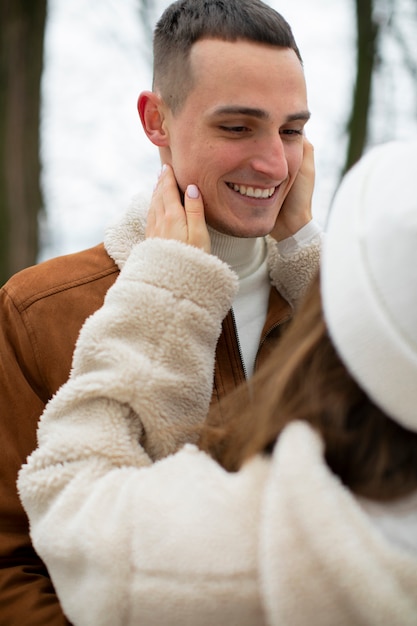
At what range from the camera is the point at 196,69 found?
2.15 metres

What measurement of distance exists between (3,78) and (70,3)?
2.40 meters

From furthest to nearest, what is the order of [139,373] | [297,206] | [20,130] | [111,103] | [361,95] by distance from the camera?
[111,103]
[361,95]
[20,130]
[297,206]
[139,373]

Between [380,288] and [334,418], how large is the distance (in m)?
0.22

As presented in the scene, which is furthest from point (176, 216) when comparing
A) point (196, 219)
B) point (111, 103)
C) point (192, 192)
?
point (111, 103)

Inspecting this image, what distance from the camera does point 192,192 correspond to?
2074 millimetres

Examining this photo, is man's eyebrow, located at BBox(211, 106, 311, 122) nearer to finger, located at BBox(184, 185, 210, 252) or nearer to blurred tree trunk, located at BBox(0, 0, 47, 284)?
finger, located at BBox(184, 185, 210, 252)

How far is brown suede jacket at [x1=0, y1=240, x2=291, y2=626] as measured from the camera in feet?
5.74

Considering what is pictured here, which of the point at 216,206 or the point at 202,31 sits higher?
the point at 202,31

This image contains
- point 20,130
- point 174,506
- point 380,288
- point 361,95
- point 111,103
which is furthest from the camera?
point 111,103

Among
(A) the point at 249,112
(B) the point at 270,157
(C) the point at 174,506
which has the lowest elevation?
(C) the point at 174,506

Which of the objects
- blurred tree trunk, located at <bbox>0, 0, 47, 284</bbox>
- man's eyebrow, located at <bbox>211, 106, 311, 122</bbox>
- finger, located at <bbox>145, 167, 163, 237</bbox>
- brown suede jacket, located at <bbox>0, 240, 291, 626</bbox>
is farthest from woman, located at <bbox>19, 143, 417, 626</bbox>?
blurred tree trunk, located at <bbox>0, 0, 47, 284</bbox>

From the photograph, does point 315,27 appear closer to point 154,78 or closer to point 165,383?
point 154,78

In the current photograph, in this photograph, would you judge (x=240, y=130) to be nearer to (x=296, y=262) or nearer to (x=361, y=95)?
(x=296, y=262)

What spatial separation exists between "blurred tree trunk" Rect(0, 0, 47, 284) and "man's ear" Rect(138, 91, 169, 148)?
2430 millimetres
